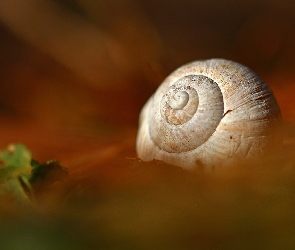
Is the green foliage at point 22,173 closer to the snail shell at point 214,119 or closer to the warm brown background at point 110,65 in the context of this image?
the warm brown background at point 110,65

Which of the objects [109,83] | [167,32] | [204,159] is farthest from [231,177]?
[167,32]

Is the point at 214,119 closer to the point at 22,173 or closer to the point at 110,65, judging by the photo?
the point at 22,173

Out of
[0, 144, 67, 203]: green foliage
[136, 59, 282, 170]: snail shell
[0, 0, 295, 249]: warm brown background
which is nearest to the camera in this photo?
[0, 144, 67, 203]: green foliage

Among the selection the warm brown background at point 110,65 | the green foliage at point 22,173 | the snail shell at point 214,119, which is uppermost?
the warm brown background at point 110,65

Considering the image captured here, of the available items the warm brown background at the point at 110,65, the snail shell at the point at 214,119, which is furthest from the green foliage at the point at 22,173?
the snail shell at the point at 214,119

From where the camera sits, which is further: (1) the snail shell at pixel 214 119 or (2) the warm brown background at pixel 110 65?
(2) the warm brown background at pixel 110 65

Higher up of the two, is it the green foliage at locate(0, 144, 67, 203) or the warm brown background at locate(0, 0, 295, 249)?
the warm brown background at locate(0, 0, 295, 249)

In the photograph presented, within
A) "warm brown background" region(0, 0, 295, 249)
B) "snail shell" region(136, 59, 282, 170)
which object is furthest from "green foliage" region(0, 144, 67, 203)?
"snail shell" region(136, 59, 282, 170)

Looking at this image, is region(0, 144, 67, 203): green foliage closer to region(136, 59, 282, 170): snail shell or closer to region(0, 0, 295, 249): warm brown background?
region(0, 0, 295, 249): warm brown background
